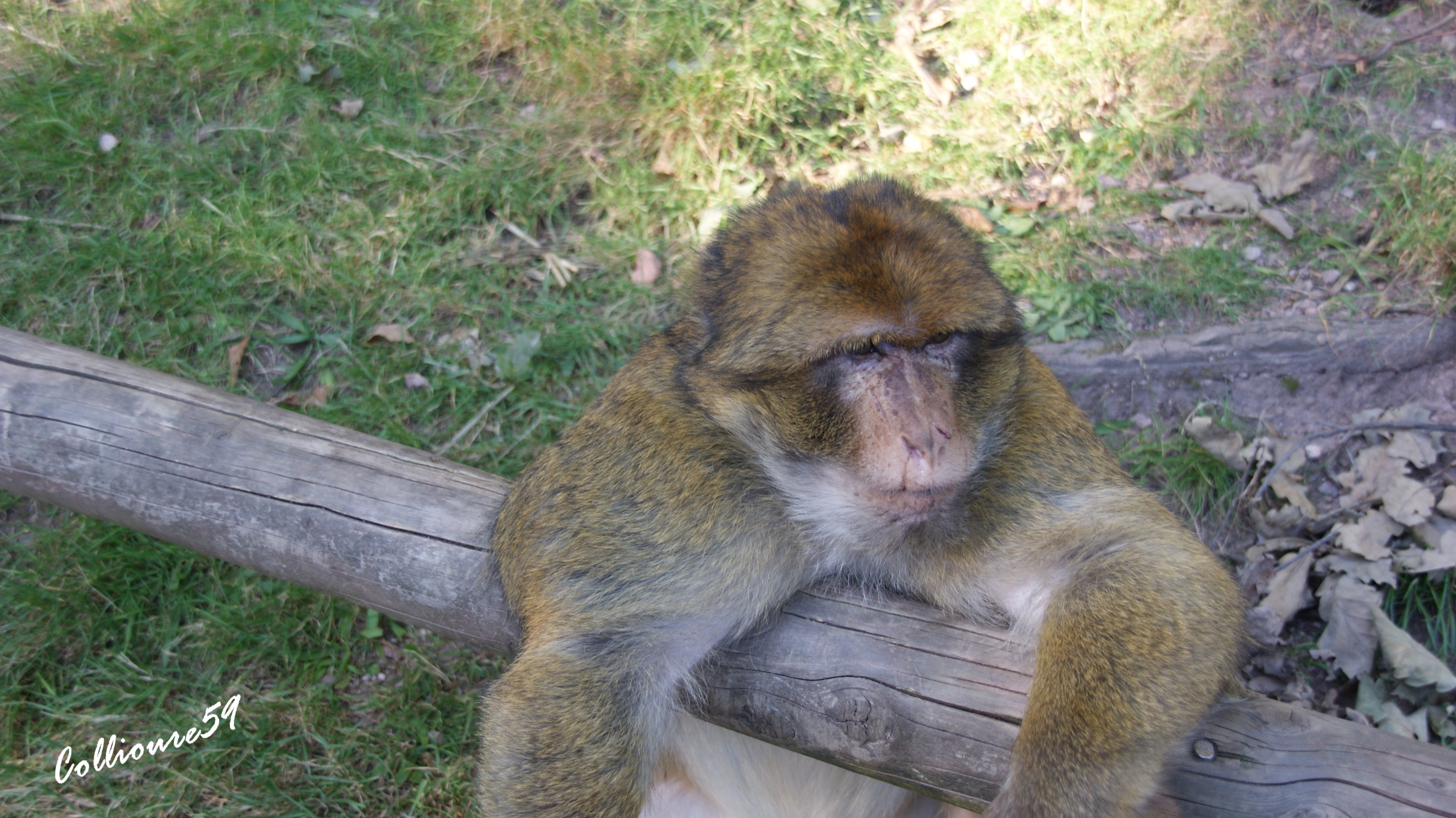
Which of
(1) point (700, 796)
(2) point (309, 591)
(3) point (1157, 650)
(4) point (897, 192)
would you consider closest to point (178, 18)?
(2) point (309, 591)

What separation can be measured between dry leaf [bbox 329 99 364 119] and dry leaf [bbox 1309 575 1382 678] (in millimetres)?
4634

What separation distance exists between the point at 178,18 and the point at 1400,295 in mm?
5830

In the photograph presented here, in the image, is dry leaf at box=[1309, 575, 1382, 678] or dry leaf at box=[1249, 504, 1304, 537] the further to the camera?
dry leaf at box=[1249, 504, 1304, 537]

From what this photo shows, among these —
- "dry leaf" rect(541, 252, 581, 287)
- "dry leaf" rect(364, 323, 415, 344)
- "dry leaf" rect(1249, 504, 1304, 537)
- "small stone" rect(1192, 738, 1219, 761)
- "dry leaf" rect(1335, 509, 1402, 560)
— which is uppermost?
"small stone" rect(1192, 738, 1219, 761)

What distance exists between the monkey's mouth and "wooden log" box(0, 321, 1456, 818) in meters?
0.31

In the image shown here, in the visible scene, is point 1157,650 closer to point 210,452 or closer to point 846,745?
point 846,745

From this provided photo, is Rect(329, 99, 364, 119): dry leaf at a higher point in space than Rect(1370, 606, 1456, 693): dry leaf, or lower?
lower

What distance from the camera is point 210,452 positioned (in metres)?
2.86

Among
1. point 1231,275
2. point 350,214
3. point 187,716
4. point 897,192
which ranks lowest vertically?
point 187,716

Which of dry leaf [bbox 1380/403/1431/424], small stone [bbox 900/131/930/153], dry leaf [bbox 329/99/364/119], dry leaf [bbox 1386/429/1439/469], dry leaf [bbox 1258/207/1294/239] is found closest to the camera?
dry leaf [bbox 1386/429/1439/469]

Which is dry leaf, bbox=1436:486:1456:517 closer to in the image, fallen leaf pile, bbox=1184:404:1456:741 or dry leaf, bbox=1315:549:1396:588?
fallen leaf pile, bbox=1184:404:1456:741

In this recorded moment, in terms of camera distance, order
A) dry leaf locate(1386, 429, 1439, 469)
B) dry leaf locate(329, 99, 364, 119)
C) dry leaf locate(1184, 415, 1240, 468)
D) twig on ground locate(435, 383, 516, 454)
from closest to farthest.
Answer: dry leaf locate(1386, 429, 1439, 469) < dry leaf locate(1184, 415, 1240, 468) < twig on ground locate(435, 383, 516, 454) < dry leaf locate(329, 99, 364, 119)

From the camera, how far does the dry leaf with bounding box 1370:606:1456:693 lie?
300 centimetres
